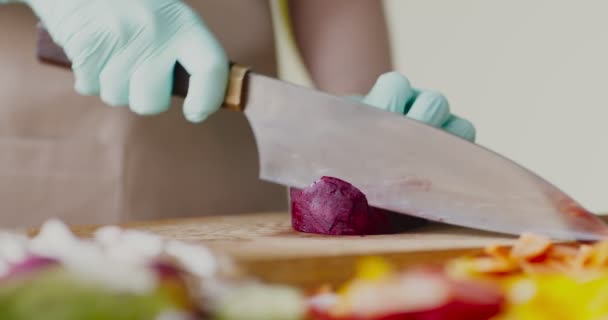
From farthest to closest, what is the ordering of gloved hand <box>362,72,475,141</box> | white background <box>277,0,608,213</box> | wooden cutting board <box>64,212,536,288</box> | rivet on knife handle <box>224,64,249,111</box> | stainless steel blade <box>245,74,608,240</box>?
white background <box>277,0,608,213</box>, gloved hand <box>362,72,475,141</box>, rivet on knife handle <box>224,64,249,111</box>, stainless steel blade <box>245,74,608,240</box>, wooden cutting board <box>64,212,536,288</box>

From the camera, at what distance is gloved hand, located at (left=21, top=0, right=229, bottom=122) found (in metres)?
1.23

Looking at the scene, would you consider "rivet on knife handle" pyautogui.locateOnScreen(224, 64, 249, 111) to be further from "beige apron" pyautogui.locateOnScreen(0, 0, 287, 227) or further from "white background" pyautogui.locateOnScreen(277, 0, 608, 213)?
"white background" pyautogui.locateOnScreen(277, 0, 608, 213)

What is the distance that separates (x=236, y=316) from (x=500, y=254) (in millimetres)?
462

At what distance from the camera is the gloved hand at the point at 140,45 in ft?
4.05

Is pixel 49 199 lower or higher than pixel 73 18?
lower

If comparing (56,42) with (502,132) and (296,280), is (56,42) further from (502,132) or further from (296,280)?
(502,132)

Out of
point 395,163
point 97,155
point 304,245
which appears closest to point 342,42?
point 97,155

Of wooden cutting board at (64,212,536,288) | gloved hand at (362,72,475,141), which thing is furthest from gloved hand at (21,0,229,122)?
gloved hand at (362,72,475,141)

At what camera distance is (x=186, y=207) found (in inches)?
62.3

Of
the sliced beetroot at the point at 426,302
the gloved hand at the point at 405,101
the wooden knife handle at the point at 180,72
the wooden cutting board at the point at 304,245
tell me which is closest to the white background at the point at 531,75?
the gloved hand at the point at 405,101

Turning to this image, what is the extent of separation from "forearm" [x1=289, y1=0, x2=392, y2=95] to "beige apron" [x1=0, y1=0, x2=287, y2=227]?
32 cm

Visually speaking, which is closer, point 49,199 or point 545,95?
point 49,199

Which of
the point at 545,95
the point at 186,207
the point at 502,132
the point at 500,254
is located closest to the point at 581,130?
the point at 545,95

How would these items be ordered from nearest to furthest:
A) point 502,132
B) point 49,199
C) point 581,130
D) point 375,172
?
point 375,172 → point 49,199 → point 581,130 → point 502,132
